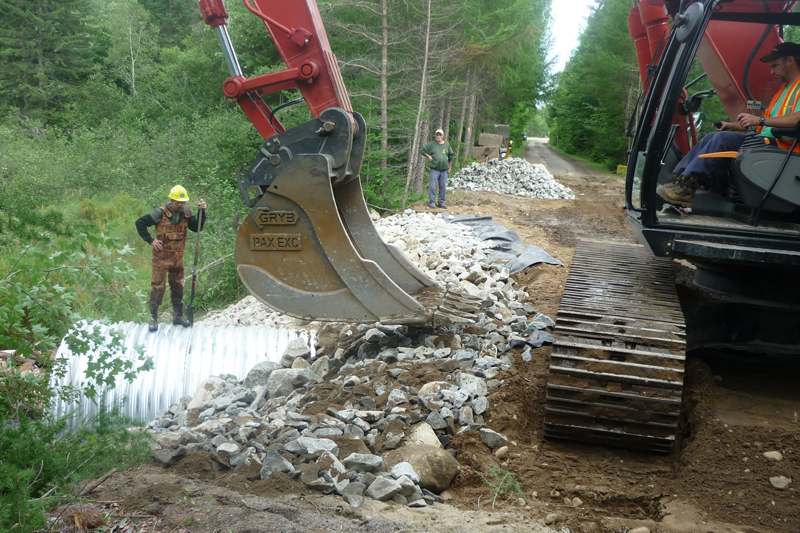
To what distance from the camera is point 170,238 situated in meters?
5.82

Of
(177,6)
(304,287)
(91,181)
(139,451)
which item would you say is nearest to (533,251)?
(304,287)

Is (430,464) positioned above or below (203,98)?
below

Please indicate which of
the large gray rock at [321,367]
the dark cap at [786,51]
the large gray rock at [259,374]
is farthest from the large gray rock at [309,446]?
the dark cap at [786,51]

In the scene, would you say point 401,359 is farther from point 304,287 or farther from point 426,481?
point 426,481

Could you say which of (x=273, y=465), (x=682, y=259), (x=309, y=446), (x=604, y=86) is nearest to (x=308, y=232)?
(x=309, y=446)

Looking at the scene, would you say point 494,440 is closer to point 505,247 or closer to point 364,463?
point 364,463

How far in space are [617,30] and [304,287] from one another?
2498 centimetres

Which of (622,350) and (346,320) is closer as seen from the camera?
(622,350)

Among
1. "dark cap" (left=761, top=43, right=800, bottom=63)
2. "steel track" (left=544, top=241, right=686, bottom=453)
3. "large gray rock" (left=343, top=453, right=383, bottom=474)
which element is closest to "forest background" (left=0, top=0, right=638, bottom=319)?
"large gray rock" (left=343, top=453, right=383, bottom=474)

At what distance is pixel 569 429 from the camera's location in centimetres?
320

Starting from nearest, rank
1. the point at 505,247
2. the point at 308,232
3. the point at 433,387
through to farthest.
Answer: the point at 433,387
the point at 308,232
the point at 505,247

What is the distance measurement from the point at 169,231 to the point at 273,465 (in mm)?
3660

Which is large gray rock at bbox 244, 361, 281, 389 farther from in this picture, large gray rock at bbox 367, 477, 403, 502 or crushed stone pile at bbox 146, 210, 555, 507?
large gray rock at bbox 367, 477, 403, 502

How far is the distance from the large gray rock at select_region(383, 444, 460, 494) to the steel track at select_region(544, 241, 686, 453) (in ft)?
2.05
